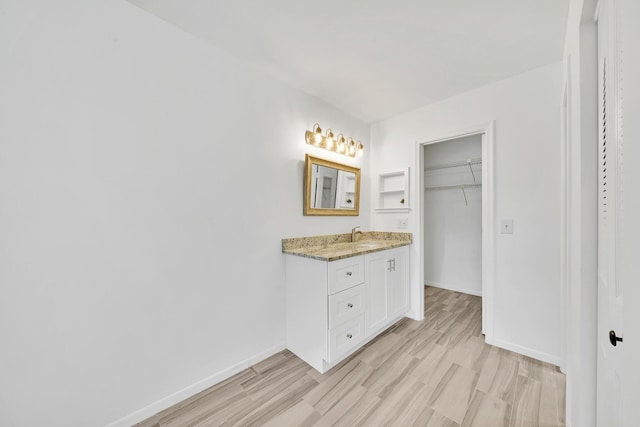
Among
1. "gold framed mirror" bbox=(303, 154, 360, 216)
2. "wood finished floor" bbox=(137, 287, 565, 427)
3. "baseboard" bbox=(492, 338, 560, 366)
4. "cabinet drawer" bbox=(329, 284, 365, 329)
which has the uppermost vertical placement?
"gold framed mirror" bbox=(303, 154, 360, 216)

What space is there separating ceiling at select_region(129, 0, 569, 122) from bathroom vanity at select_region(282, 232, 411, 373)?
147 cm

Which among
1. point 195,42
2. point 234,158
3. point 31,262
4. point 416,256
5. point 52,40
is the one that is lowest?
point 416,256

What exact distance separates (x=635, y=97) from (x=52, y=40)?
210cm

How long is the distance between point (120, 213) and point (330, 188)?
1.70m

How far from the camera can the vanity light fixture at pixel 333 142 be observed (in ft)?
7.68

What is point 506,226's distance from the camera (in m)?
2.11

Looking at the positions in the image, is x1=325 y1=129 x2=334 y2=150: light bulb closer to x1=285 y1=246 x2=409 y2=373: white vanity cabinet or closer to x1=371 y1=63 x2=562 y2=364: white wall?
x1=285 y1=246 x2=409 y2=373: white vanity cabinet

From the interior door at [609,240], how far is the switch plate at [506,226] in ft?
4.34

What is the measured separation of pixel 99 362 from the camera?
4.20ft

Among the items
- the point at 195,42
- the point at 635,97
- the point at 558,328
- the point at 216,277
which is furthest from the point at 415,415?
the point at 195,42

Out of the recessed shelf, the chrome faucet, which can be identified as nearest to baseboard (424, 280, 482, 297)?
the recessed shelf

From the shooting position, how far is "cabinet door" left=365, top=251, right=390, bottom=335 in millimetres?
2135

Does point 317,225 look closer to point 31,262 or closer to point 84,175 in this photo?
point 84,175

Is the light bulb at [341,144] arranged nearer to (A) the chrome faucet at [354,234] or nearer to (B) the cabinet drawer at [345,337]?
(A) the chrome faucet at [354,234]
